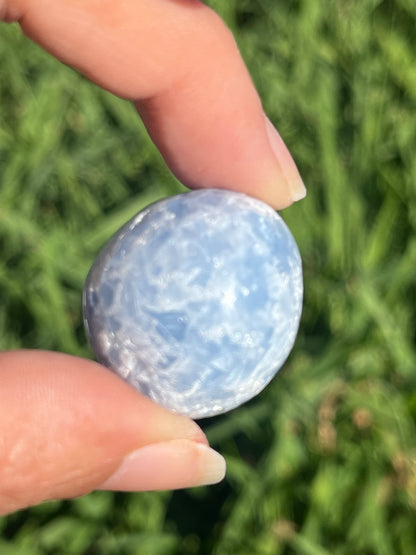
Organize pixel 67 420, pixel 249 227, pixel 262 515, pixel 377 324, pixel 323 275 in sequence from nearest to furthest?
pixel 67 420 < pixel 249 227 < pixel 262 515 < pixel 377 324 < pixel 323 275

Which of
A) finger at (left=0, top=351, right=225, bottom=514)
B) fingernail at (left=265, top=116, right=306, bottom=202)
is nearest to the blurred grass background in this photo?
fingernail at (left=265, top=116, right=306, bottom=202)

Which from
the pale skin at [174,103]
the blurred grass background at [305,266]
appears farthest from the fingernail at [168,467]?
the blurred grass background at [305,266]

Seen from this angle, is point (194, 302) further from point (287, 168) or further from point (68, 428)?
point (287, 168)

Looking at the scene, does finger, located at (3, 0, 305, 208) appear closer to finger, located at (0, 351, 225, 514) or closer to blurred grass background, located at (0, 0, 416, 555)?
blurred grass background, located at (0, 0, 416, 555)

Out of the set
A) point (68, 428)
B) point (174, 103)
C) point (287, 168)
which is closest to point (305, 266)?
point (287, 168)

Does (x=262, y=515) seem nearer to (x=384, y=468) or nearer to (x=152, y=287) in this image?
(x=384, y=468)

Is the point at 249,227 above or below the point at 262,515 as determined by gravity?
above

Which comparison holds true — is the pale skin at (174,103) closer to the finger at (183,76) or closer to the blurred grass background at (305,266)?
the finger at (183,76)

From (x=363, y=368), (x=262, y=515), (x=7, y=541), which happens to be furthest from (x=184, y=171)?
(x=7, y=541)
